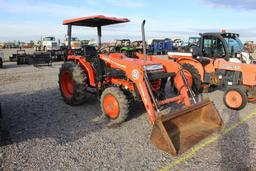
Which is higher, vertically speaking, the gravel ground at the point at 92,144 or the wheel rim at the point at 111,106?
the wheel rim at the point at 111,106

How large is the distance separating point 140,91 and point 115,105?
70cm

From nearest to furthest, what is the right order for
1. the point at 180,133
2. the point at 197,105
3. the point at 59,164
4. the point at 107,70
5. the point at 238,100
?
the point at 59,164, the point at 180,133, the point at 197,105, the point at 107,70, the point at 238,100

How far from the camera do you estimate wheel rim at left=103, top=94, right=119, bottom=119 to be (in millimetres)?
5113

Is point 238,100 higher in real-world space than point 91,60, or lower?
lower

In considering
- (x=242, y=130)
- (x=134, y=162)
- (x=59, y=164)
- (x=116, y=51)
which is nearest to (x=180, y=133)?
(x=134, y=162)

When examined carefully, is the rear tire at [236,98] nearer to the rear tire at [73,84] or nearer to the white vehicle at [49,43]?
the rear tire at [73,84]

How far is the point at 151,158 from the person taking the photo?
12.4 ft

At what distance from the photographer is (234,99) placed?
249 inches

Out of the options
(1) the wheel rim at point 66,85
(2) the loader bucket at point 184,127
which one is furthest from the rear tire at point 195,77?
(1) the wheel rim at point 66,85

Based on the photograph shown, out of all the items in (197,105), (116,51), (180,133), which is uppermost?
(116,51)

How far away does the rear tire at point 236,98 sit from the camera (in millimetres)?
6148

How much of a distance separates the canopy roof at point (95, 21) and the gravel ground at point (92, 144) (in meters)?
2.19

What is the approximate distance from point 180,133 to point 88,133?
68.9 inches

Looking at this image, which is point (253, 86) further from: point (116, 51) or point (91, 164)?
point (91, 164)
